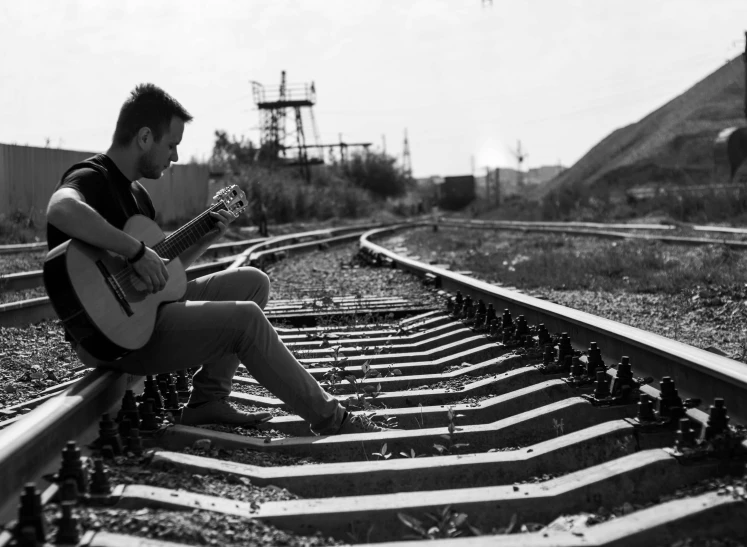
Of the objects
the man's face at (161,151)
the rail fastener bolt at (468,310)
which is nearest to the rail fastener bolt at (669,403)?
the man's face at (161,151)

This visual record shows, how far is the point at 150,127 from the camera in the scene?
3.42m

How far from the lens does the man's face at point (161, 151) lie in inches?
137

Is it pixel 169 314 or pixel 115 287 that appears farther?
pixel 169 314

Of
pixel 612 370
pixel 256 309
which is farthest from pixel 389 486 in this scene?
pixel 612 370

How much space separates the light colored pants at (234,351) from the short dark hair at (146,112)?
731 millimetres

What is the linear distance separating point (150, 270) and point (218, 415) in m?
0.66

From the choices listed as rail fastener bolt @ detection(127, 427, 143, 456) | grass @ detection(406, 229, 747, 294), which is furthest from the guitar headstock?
grass @ detection(406, 229, 747, 294)

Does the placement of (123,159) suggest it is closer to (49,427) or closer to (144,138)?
(144,138)

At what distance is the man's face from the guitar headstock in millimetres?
393

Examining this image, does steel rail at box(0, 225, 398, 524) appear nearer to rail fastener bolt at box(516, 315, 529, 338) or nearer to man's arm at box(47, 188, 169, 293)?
man's arm at box(47, 188, 169, 293)

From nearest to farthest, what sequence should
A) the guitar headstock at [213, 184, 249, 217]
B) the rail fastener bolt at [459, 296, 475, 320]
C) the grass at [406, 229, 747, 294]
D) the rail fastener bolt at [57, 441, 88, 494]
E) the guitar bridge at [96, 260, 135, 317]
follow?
the rail fastener bolt at [57, 441, 88, 494]
the guitar bridge at [96, 260, 135, 317]
the guitar headstock at [213, 184, 249, 217]
the rail fastener bolt at [459, 296, 475, 320]
the grass at [406, 229, 747, 294]

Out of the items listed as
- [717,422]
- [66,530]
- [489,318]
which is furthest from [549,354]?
[66,530]

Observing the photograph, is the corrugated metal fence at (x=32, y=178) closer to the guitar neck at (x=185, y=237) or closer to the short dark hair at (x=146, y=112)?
the guitar neck at (x=185, y=237)

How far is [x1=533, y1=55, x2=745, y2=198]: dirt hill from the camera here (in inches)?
2042
